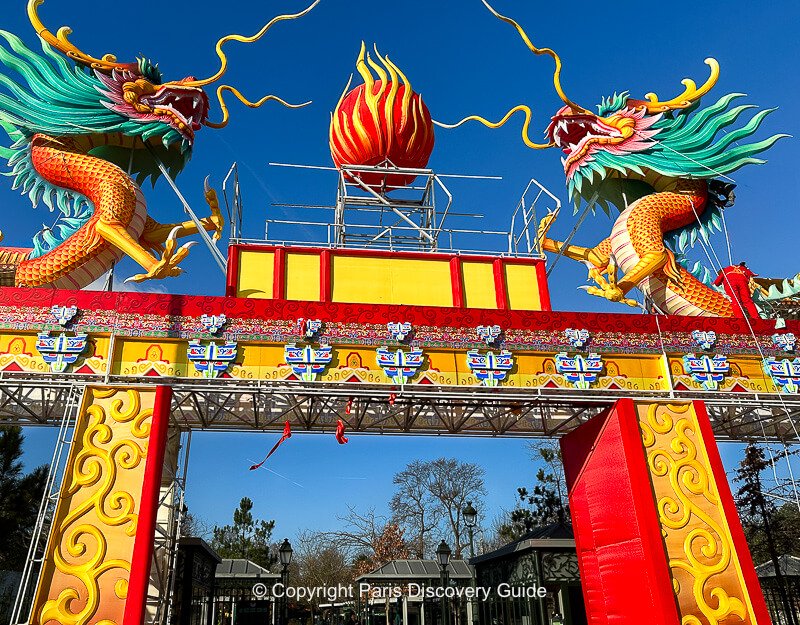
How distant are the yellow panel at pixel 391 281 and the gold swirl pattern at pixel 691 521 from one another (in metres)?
4.83

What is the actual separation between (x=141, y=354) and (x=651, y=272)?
1032 centimetres

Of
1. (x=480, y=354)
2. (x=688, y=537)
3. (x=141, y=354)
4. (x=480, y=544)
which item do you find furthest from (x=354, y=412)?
(x=480, y=544)

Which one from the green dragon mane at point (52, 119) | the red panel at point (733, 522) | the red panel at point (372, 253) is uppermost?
the green dragon mane at point (52, 119)

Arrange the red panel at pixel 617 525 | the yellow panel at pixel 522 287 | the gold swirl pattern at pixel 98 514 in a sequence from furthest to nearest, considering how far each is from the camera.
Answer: the yellow panel at pixel 522 287, the red panel at pixel 617 525, the gold swirl pattern at pixel 98 514

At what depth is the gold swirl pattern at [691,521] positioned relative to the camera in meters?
9.10

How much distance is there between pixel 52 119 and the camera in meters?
12.4

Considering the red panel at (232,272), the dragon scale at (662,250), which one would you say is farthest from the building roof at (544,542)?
the red panel at (232,272)

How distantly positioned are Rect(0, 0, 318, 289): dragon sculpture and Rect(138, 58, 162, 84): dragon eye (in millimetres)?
26

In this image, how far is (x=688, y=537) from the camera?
31.2 ft

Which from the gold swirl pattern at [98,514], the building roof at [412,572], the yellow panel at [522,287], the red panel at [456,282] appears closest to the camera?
the gold swirl pattern at [98,514]

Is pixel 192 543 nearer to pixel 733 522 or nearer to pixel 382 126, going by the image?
pixel 733 522

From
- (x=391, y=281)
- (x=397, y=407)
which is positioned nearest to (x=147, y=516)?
(x=397, y=407)

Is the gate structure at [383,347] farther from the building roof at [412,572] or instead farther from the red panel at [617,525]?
the building roof at [412,572]

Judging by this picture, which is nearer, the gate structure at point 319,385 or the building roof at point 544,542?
the gate structure at point 319,385
